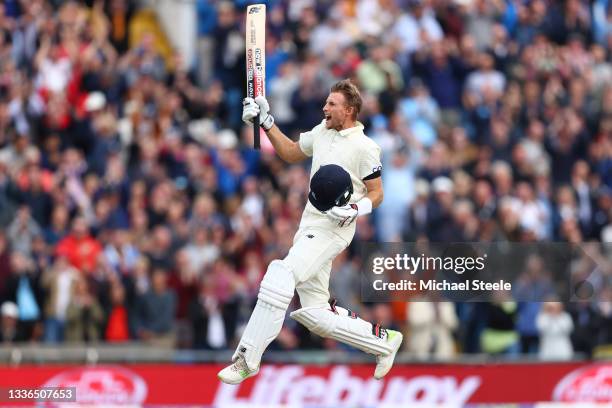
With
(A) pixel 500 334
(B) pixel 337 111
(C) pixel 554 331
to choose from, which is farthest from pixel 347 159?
(C) pixel 554 331

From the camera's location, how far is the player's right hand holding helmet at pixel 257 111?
48.6ft

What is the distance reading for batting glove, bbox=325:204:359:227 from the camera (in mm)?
14477

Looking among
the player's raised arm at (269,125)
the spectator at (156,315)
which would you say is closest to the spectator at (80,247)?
the spectator at (156,315)

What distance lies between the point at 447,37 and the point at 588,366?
7515 millimetres

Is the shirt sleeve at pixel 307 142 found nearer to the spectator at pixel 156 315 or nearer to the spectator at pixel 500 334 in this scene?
the spectator at pixel 156 315

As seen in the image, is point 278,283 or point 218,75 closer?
point 278,283

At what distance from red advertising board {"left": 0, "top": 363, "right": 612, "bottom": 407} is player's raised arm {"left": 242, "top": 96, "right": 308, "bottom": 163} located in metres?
5.63

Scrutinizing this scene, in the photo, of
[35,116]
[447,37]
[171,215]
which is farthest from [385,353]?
[447,37]

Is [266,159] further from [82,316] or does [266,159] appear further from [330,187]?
[330,187]

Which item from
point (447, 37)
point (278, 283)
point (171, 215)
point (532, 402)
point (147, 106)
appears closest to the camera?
point (278, 283)

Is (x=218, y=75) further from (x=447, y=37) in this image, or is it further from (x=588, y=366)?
(x=588, y=366)

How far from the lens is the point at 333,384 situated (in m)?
20.5

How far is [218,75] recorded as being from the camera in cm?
2547

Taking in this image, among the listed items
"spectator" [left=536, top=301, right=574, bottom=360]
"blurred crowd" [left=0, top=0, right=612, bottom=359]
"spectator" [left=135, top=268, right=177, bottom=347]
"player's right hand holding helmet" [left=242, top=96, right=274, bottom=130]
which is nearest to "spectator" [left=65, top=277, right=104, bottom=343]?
"blurred crowd" [left=0, top=0, right=612, bottom=359]
